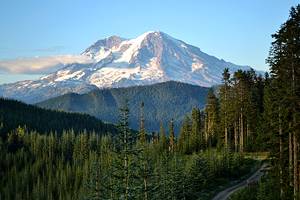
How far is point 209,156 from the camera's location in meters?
87.8

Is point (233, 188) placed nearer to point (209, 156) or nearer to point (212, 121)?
point (209, 156)

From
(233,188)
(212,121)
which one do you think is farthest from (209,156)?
(212,121)

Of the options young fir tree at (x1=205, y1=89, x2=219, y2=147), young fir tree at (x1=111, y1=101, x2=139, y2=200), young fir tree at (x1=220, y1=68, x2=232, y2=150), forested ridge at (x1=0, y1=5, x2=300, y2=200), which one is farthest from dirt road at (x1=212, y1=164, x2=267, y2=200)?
young fir tree at (x1=111, y1=101, x2=139, y2=200)

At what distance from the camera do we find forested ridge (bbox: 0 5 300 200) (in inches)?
1489

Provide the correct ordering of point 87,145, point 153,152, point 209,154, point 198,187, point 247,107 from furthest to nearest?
point 87,145, point 153,152, point 247,107, point 209,154, point 198,187

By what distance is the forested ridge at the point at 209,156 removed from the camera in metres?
37.8

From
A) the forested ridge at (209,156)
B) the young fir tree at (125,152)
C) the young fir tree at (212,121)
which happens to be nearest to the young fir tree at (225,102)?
the forested ridge at (209,156)

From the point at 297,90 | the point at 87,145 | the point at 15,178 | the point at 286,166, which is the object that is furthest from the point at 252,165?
the point at 87,145

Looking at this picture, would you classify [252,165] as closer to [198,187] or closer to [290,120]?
[198,187]

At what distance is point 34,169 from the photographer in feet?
575

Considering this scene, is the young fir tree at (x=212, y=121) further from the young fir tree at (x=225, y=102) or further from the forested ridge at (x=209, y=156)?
the young fir tree at (x=225, y=102)

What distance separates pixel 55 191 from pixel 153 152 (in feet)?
135

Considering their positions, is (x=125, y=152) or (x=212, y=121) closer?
(x=125, y=152)

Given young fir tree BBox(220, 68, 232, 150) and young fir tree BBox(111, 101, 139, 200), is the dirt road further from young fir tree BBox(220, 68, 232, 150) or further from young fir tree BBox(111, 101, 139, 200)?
young fir tree BBox(111, 101, 139, 200)
